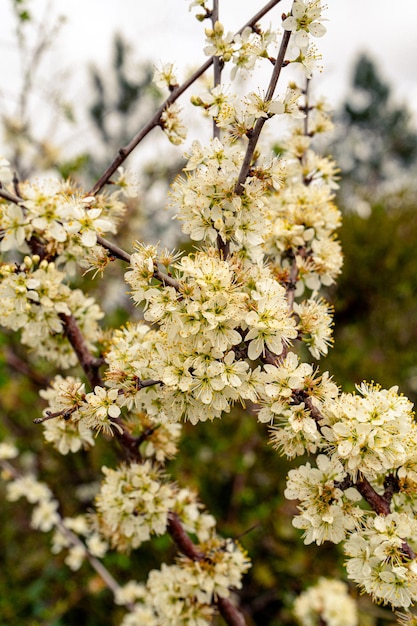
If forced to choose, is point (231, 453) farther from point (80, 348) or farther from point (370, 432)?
point (370, 432)

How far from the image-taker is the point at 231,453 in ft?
15.5

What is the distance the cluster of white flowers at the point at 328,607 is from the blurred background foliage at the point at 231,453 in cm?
47

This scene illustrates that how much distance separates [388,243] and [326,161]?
388cm

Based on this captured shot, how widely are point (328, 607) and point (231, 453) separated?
6.63ft

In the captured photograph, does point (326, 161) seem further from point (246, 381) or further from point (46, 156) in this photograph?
point (46, 156)

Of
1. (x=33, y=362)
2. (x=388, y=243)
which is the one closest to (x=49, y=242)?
(x=33, y=362)

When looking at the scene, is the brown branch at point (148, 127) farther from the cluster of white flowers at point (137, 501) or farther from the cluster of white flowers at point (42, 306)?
the cluster of white flowers at point (137, 501)

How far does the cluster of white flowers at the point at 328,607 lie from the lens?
2795mm

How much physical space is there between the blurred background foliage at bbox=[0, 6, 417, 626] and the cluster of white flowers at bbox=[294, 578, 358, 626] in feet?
1.53

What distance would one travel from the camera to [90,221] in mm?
1127

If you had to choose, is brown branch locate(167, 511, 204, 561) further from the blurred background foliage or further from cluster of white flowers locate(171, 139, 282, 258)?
the blurred background foliage

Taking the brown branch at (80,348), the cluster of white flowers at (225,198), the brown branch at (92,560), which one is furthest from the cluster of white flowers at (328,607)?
the cluster of white flowers at (225,198)

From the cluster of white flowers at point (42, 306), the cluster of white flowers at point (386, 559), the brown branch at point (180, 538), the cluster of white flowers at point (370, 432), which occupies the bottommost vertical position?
the cluster of white flowers at point (386, 559)

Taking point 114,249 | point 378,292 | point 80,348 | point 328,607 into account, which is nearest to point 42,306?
point 80,348
